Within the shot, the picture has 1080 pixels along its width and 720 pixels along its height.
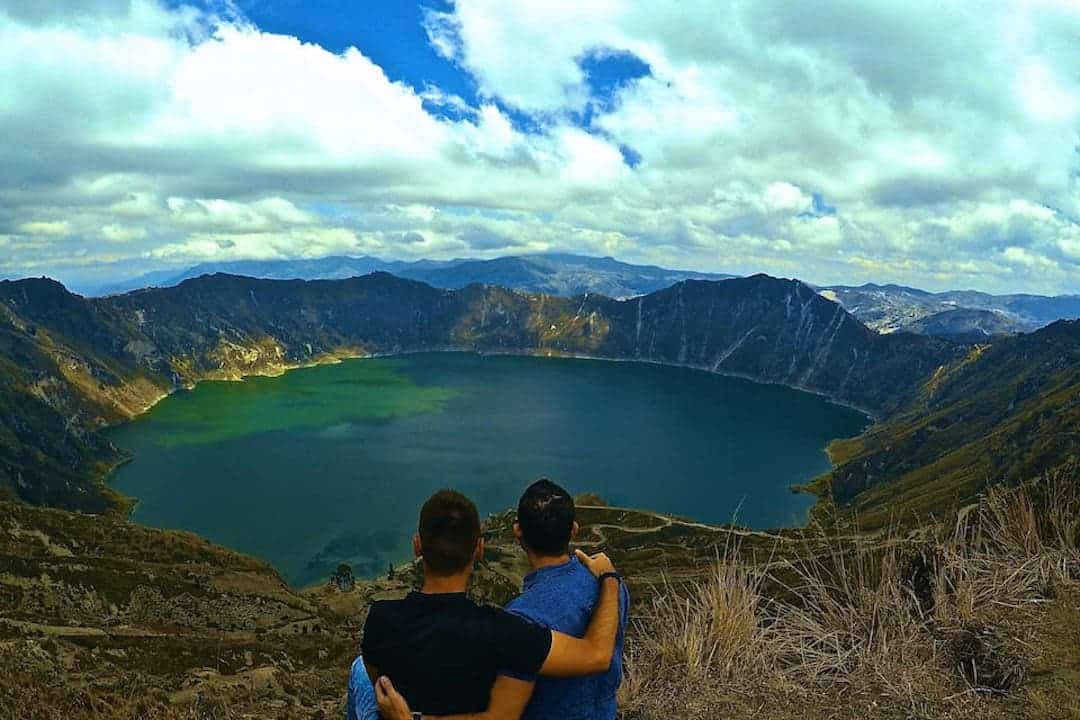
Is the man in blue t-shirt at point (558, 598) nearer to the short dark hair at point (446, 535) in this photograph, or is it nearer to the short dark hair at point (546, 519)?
the short dark hair at point (546, 519)

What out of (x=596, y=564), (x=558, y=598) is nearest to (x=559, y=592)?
(x=558, y=598)

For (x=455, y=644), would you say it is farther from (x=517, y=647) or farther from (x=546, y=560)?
(x=546, y=560)

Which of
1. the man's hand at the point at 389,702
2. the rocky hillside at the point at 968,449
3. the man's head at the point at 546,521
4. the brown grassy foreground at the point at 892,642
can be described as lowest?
the rocky hillside at the point at 968,449

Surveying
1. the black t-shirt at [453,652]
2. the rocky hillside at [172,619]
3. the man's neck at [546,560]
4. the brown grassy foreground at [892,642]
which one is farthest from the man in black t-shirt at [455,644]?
the rocky hillside at [172,619]

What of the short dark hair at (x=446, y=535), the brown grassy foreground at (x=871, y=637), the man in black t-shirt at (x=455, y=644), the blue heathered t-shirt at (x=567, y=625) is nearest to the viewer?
the man in black t-shirt at (x=455, y=644)

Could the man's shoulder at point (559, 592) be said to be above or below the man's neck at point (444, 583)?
below

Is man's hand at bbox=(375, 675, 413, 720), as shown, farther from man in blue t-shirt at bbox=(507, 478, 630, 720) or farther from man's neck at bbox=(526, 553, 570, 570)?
man's neck at bbox=(526, 553, 570, 570)

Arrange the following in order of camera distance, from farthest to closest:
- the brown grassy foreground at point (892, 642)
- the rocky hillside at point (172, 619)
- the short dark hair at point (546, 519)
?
the rocky hillside at point (172, 619), the brown grassy foreground at point (892, 642), the short dark hair at point (546, 519)
